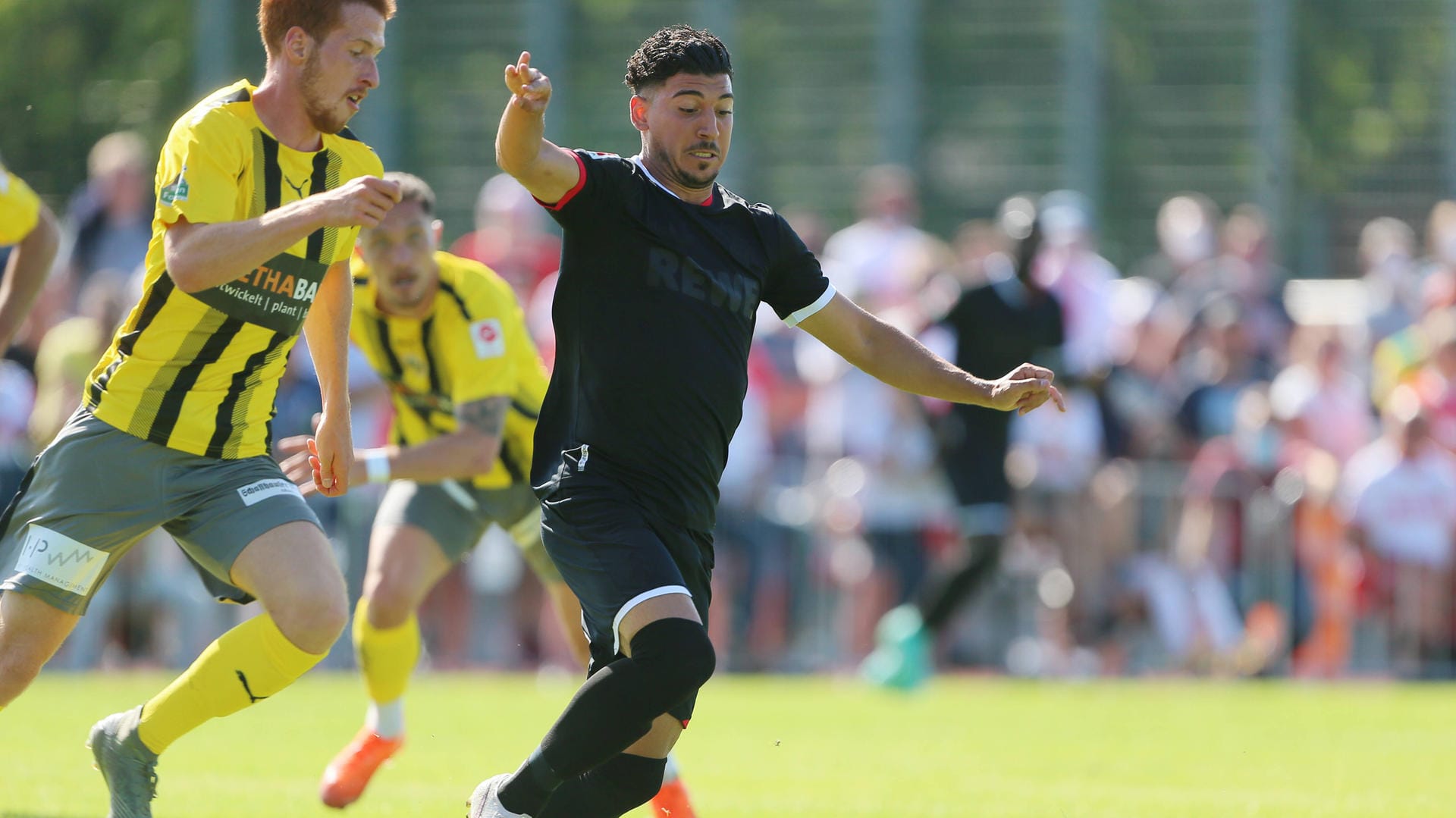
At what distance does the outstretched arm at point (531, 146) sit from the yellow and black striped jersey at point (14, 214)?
92.8 inches

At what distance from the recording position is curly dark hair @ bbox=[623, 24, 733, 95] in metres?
5.69

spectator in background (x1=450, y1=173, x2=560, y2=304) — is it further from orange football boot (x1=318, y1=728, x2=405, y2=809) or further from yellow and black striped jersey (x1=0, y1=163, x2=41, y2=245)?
yellow and black striped jersey (x1=0, y1=163, x2=41, y2=245)

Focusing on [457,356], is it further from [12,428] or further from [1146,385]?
[1146,385]

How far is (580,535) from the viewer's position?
18.2 ft

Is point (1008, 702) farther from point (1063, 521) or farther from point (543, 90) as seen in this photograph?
point (543, 90)

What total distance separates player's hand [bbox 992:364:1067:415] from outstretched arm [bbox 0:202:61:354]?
3334mm

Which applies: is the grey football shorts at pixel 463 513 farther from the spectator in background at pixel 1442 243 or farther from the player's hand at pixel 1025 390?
the spectator in background at pixel 1442 243

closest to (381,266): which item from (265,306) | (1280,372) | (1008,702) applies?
(265,306)

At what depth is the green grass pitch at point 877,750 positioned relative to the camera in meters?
7.48

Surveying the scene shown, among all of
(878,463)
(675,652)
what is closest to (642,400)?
(675,652)

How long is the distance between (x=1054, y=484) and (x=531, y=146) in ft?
31.5

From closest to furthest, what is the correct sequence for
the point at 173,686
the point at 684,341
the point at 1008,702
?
1. the point at 684,341
2. the point at 173,686
3. the point at 1008,702

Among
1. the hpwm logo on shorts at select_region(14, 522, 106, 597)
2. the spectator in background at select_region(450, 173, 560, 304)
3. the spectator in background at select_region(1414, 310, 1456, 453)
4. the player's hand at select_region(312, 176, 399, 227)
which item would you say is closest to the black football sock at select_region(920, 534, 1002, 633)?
the spectator in background at select_region(1414, 310, 1456, 453)

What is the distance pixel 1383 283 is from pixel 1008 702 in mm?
5322
